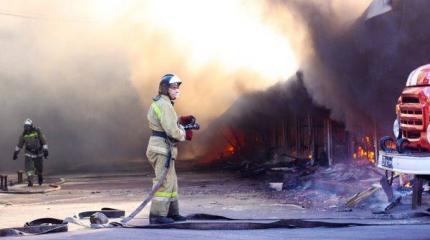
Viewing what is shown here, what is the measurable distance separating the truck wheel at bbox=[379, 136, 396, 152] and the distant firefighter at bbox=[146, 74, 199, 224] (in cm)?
244

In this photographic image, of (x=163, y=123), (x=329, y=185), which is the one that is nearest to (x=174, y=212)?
(x=163, y=123)

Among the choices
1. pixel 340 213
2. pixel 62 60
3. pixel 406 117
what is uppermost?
pixel 62 60

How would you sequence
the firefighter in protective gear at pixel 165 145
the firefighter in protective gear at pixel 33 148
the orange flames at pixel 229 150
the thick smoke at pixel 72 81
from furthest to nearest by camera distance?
the thick smoke at pixel 72 81
the orange flames at pixel 229 150
the firefighter in protective gear at pixel 33 148
the firefighter in protective gear at pixel 165 145

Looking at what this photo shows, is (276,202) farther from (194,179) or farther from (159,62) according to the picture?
(159,62)

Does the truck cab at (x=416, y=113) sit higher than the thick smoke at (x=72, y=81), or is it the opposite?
the thick smoke at (x=72, y=81)

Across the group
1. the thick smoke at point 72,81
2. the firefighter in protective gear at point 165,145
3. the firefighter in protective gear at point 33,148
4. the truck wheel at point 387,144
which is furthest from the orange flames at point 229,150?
the firefighter in protective gear at point 165,145

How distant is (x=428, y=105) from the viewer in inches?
320

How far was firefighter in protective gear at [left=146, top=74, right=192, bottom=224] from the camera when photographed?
8.47 meters

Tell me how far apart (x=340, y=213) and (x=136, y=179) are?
9902 millimetres

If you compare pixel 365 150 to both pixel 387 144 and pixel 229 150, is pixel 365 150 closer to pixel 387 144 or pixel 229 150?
pixel 387 144

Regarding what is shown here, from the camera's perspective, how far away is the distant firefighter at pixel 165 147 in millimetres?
8469

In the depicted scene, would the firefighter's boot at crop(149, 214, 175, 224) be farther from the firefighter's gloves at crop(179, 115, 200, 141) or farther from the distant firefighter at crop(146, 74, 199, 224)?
the firefighter's gloves at crop(179, 115, 200, 141)

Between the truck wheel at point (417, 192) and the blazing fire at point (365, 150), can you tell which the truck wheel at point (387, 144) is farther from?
the blazing fire at point (365, 150)

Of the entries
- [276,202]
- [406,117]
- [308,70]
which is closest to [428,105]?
[406,117]
